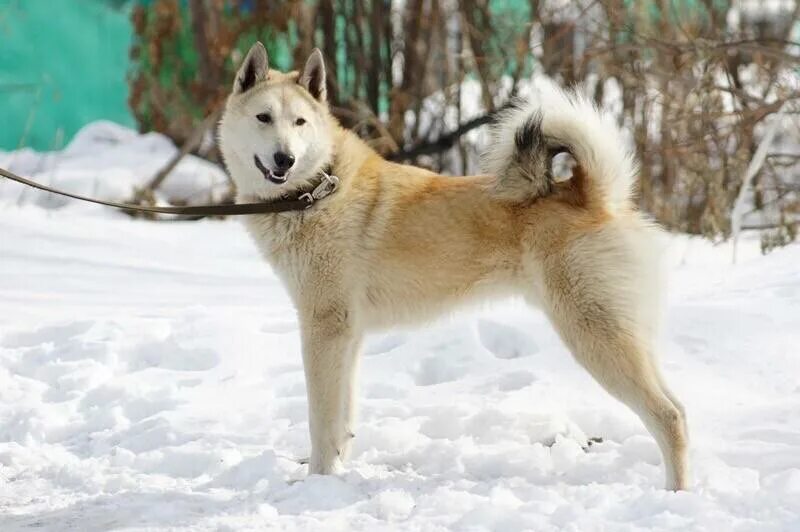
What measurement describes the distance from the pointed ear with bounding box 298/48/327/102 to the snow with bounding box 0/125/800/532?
3.29 feet

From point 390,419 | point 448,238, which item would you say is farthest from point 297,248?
point 390,419

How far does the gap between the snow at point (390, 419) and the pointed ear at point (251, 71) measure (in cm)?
115

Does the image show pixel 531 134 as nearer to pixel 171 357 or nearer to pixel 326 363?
pixel 326 363

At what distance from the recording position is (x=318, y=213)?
3.28 meters

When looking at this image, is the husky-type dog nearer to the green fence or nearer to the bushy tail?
the bushy tail

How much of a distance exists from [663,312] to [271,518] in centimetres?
143

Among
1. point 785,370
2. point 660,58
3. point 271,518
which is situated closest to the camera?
point 271,518

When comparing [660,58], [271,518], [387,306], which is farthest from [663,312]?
[660,58]

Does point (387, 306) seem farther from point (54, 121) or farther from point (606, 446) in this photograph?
point (54, 121)

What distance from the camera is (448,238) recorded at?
10.5 ft

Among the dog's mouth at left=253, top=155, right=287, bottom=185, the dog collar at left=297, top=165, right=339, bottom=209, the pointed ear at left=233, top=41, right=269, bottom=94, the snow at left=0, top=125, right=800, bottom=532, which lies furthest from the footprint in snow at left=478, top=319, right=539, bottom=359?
the pointed ear at left=233, top=41, right=269, bottom=94

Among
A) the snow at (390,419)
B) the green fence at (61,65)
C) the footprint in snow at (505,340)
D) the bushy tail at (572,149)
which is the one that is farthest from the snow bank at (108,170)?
the bushy tail at (572,149)

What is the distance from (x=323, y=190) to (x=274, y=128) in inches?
10.9

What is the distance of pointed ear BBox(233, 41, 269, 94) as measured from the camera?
11.3 feet
